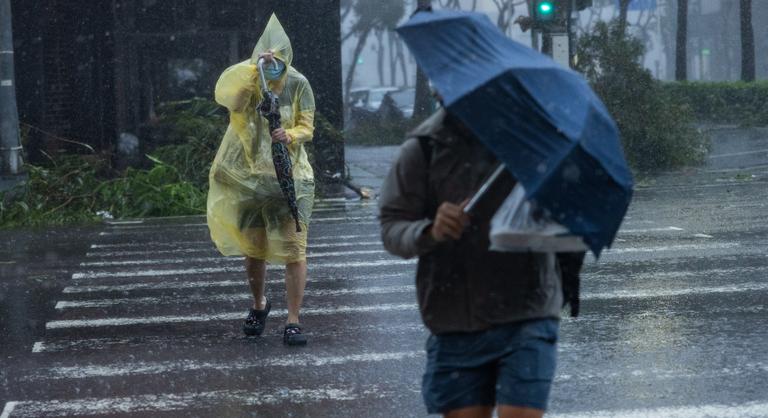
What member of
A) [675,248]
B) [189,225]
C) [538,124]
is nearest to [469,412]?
[538,124]

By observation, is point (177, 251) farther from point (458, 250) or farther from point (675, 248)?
point (458, 250)

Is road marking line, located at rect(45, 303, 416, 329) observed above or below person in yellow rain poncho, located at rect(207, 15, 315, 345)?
below

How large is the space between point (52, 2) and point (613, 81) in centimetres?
945

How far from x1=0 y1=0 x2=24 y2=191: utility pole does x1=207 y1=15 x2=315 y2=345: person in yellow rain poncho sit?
997 centimetres

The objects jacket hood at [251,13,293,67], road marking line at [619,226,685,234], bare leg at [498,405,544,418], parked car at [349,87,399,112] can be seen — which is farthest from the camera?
parked car at [349,87,399,112]

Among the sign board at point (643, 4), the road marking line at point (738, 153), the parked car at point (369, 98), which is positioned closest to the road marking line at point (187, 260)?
the road marking line at point (738, 153)

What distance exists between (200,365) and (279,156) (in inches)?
51.4

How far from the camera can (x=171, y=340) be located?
8.28m

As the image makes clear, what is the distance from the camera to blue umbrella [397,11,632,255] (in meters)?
3.69

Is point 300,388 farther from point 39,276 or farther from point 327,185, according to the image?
point 327,185

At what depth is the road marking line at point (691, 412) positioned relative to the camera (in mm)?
6004

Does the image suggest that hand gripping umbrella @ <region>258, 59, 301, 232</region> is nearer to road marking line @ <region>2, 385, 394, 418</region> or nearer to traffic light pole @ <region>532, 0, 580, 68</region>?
road marking line @ <region>2, 385, 394, 418</region>

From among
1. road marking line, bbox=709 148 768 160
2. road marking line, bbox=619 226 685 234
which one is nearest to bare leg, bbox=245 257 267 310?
road marking line, bbox=619 226 685 234

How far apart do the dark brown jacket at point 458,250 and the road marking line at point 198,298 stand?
19.4 ft
